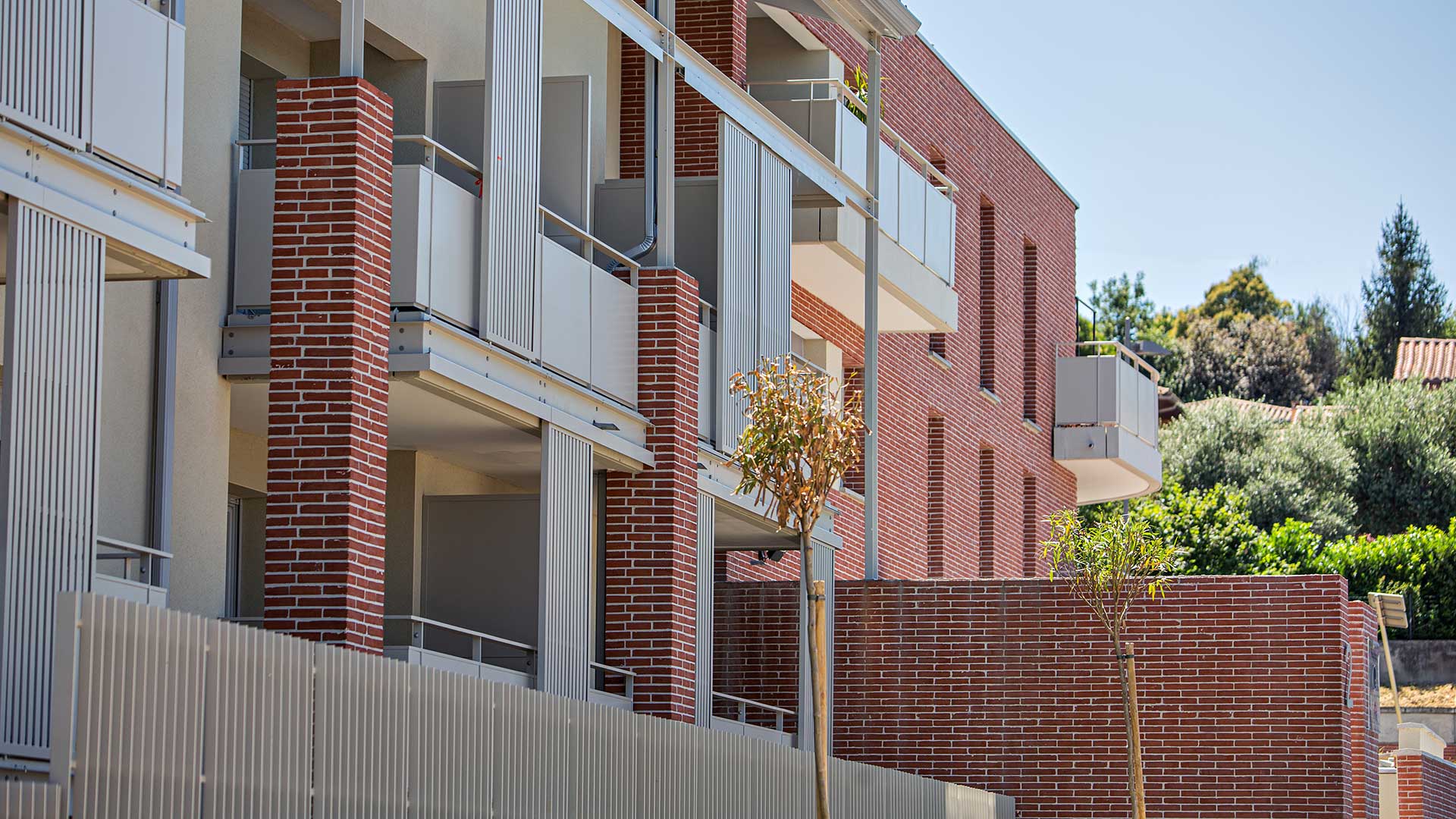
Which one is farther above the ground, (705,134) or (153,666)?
(705,134)

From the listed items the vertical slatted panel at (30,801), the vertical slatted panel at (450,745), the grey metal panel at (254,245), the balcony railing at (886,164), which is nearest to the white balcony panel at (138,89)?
the grey metal panel at (254,245)

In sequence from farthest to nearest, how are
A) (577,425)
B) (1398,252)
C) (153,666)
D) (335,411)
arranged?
(1398,252) < (577,425) < (335,411) < (153,666)

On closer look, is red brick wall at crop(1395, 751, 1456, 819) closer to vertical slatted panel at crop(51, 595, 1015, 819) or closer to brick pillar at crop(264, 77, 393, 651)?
vertical slatted panel at crop(51, 595, 1015, 819)

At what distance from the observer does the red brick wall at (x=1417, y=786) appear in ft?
88.6

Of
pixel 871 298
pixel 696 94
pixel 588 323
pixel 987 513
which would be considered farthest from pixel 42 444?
pixel 987 513

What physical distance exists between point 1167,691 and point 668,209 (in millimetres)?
6984

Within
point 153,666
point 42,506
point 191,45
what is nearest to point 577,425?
point 191,45

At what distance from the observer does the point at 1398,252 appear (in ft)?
280

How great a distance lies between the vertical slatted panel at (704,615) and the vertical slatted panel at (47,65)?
784 cm

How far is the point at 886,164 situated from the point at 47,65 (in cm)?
1318

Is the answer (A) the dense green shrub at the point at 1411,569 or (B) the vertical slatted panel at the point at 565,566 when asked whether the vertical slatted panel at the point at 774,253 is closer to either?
(B) the vertical slatted panel at the point at 565,566

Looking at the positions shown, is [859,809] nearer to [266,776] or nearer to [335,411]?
[335,411]

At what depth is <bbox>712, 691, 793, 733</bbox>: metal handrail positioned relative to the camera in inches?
753

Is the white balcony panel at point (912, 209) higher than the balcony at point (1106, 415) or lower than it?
higher
